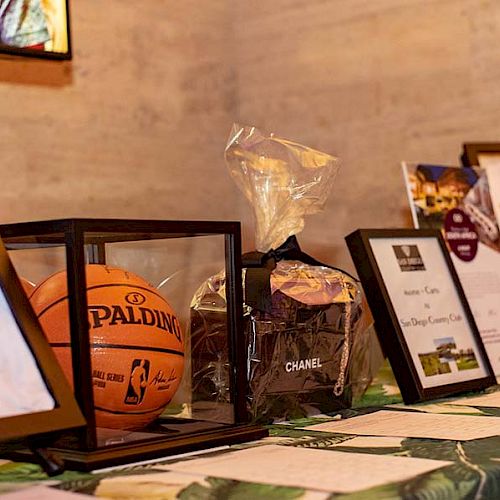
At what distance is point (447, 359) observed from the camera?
1.58m

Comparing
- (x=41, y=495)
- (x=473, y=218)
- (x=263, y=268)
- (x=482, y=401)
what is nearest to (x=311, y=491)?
(x=41, y=495)

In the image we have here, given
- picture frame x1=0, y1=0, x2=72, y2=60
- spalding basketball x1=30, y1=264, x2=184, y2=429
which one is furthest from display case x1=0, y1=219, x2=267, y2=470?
picture frame x1=0, y1=0, x2=72, y2=60

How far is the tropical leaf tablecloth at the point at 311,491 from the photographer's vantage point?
2.98ft

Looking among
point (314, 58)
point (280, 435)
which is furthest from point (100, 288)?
point (314, 58)

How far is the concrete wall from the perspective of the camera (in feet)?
6.71

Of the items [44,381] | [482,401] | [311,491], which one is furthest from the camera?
[482,401]

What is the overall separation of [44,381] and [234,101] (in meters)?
1.60

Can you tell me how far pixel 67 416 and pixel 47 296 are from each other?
205 mm

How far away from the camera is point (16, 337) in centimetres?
102

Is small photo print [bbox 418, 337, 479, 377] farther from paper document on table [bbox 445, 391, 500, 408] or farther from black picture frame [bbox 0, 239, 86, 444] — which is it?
black picture frame [bbox 0, 239, 86, 444]

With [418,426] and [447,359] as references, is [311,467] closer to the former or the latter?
[418,426]

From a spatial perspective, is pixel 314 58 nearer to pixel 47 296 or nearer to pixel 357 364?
pixel 357 364

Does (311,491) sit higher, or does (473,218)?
(473,218)

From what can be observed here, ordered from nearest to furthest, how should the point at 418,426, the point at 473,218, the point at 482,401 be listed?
the point at 418,426 → the point at 482,401 → the point at 473,218
